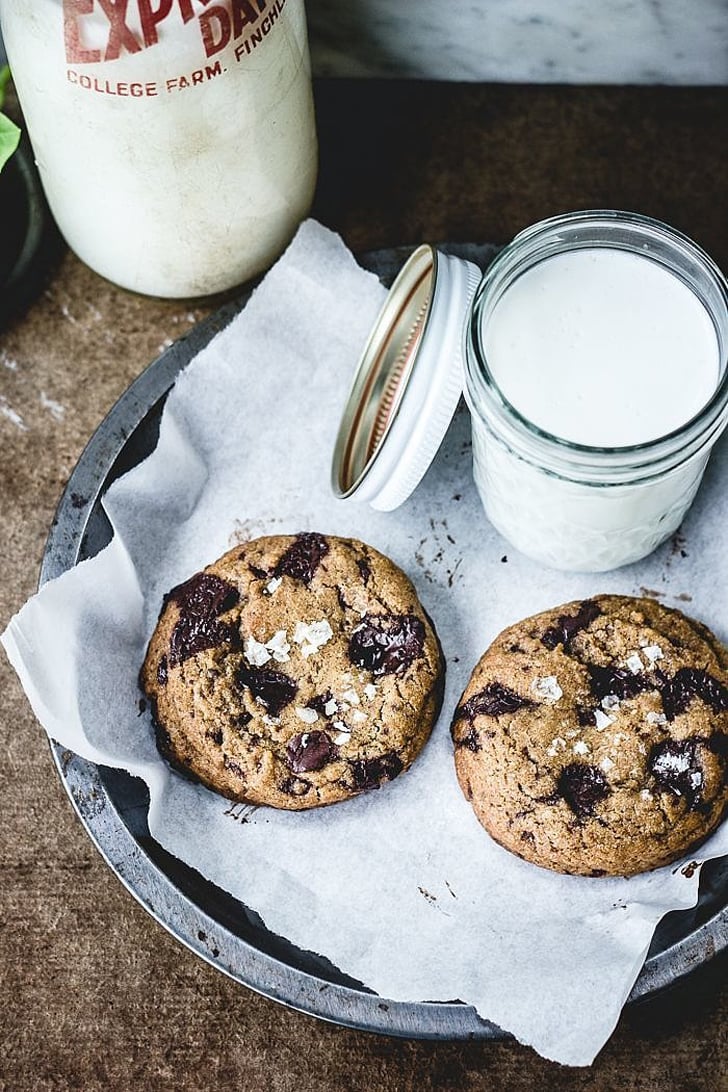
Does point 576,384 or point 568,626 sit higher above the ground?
point 576,384

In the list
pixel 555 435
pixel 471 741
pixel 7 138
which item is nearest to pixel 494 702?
pixel 471 741

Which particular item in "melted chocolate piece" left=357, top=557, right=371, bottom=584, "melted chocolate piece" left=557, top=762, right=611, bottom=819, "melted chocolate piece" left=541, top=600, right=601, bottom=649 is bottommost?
"melted chocolate piece" left=557, top=762, right=611, bottom=819

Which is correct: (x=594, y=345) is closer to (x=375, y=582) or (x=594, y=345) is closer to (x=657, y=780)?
(x=375, y=582)

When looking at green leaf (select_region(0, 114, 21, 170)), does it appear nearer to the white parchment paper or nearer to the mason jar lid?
the white parchment paper

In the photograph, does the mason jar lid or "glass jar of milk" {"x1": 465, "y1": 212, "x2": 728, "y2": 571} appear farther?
the mason jar lid

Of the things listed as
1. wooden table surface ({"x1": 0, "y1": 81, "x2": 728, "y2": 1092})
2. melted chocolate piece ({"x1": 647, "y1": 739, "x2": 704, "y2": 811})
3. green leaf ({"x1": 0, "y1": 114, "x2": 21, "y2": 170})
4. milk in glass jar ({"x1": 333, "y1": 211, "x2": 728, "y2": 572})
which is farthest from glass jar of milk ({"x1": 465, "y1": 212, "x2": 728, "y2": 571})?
green leaf ({"x1": 0, "y1": 114, "x2": 21, "y2": 170})

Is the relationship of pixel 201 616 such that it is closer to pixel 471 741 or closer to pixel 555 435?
pixel 471 741

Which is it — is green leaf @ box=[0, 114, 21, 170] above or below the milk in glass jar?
above
